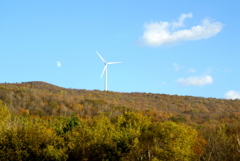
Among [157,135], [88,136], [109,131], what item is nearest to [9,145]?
[88,136]

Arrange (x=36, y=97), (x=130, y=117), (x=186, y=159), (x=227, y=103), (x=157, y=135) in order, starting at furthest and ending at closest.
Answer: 1. (x=227, y=103)
2. (x=36, y=97)
3. (x=130, y=117)
4. (x=157, y=135)
5. (x=186, y=159)

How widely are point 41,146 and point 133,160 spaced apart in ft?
18.0

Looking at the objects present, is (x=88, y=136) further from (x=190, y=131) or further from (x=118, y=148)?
(x=190, y=131)

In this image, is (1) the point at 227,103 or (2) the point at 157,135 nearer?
(2) the point at 157,135

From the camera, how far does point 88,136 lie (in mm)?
19703

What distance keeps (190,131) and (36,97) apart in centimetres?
3055

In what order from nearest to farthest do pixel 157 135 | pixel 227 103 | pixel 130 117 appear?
pixel 157 135 → pixel 130 117 → pixel 227 103

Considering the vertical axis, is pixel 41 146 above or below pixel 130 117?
below

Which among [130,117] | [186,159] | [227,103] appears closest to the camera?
[186,159]

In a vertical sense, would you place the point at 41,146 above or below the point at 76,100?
below

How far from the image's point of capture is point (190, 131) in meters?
20.7

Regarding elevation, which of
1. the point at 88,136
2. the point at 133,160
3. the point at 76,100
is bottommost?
the point at 133,160

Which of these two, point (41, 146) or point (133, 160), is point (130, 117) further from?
point (41, 146)

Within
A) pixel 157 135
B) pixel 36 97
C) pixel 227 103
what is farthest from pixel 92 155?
pixel 227 103
